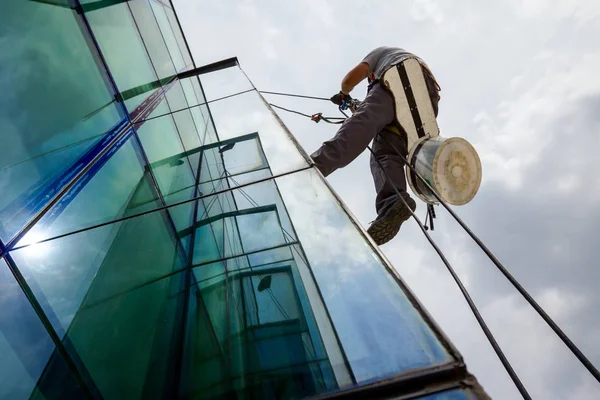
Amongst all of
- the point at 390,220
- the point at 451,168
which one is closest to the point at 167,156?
the point at 390,220

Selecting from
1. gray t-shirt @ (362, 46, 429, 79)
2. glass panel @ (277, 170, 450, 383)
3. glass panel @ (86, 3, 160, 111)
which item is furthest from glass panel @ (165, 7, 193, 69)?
glass panel @ (277, 170, 450, 383)

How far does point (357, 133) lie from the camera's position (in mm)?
3463

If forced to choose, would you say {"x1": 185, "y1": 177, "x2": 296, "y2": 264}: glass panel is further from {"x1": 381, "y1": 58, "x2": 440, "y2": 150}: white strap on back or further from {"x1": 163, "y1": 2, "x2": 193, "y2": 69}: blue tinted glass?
{"x1": 163, "y1": 2, "x2": 193, "y2": 69}: blue tinted glass

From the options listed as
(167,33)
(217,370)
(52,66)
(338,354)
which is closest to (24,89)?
(52,66)

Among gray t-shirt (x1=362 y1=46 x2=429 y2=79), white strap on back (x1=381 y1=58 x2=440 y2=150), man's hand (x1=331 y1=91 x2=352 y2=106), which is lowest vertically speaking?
white strap on back (x1=381 y1=58 x2=440 y2=150)

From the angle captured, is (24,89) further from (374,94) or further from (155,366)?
(374,94)

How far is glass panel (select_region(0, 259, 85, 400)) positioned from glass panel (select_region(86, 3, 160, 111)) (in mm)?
1968

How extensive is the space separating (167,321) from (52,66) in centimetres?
153

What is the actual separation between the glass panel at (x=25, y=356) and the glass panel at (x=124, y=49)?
1968 mm

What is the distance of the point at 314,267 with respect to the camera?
1606mm

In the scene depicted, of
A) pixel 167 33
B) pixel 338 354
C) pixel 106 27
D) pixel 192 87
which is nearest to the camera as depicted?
pixel 338 354

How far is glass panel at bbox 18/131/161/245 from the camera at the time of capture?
194 centimetres

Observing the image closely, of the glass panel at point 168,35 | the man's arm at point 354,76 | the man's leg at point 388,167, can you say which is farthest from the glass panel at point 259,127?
the man's leg at point 388,167

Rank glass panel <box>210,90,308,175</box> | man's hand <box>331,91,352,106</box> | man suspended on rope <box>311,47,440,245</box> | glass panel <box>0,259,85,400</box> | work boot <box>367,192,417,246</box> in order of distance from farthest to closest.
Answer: man's hand <box>331,91,352,106</box>
work boot <box>367,192,417,246</box>
man suspended on rope <box>311,47,440,245</box>
glass panel <box>210,90,308,175</box>
glass panel <box>0,259,85,400</box>
